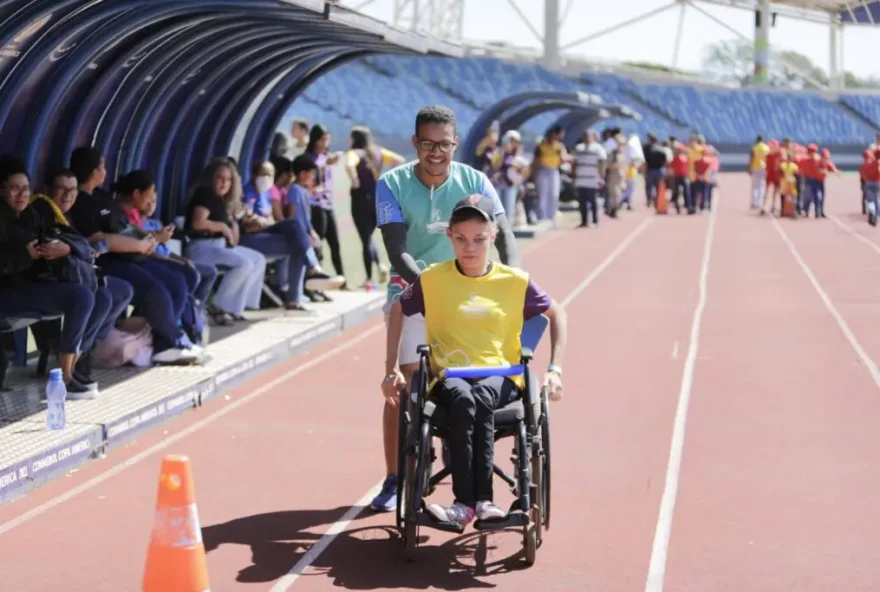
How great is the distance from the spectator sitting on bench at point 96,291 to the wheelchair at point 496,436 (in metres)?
3.50

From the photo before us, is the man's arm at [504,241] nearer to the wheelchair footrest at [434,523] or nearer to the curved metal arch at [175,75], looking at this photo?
the wheelchair footrest at [434,523]

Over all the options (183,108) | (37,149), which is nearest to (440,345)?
(37,149)

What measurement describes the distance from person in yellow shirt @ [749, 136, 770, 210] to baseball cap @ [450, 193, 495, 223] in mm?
26937

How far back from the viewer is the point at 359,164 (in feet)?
52.2

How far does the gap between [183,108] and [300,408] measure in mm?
3886

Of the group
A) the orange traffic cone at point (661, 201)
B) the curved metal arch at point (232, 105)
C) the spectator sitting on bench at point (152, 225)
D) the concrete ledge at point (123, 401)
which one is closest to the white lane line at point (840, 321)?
the concrete ledge at point (123, 401)

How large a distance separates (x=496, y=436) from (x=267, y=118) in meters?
9.08

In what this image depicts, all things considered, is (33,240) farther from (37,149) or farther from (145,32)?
(145,32)

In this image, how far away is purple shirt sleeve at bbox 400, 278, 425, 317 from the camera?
6477 millimetres

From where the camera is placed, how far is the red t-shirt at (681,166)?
3225cm

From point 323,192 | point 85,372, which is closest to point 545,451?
point 85,372

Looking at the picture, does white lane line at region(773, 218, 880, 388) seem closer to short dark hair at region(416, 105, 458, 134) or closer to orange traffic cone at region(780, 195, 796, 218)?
short dark hair at region(416, 105, 458, 134)

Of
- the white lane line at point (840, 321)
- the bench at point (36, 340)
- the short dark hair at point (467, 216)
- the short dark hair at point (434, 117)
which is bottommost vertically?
the white lane line at point (840, 321)

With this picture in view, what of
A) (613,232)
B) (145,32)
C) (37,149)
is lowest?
(613,232)
